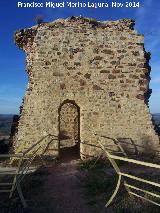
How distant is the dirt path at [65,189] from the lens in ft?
21.0

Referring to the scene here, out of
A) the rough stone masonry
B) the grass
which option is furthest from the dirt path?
the rough stone masonry

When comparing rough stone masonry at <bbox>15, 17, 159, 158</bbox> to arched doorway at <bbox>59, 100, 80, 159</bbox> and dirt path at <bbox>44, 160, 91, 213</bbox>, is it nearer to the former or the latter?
dirt path at <bbox>44, 160, 91, 213</bbox>

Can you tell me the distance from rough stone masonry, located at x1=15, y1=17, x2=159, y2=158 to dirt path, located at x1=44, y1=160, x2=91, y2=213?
118cm

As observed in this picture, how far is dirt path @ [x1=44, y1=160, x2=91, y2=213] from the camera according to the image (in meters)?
6.39

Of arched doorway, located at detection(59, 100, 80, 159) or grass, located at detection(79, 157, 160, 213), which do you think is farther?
arched doorway, located at detection(59, 100, 80, 159)

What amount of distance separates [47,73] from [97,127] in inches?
86.3

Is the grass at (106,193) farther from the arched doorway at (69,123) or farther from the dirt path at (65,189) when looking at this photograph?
the arched doorway at (69,123)

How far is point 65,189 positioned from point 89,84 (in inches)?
157

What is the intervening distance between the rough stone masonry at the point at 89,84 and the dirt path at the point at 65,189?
1175mm

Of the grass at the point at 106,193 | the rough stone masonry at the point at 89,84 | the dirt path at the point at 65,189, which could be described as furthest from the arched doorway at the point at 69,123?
the grass at the point at 106,193

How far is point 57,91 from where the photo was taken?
10.6 meters

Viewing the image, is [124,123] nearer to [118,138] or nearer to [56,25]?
[118,138]

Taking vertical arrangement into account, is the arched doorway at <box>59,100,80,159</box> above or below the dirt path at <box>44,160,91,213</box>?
above

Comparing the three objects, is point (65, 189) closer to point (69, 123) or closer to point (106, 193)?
point (106, 193)
